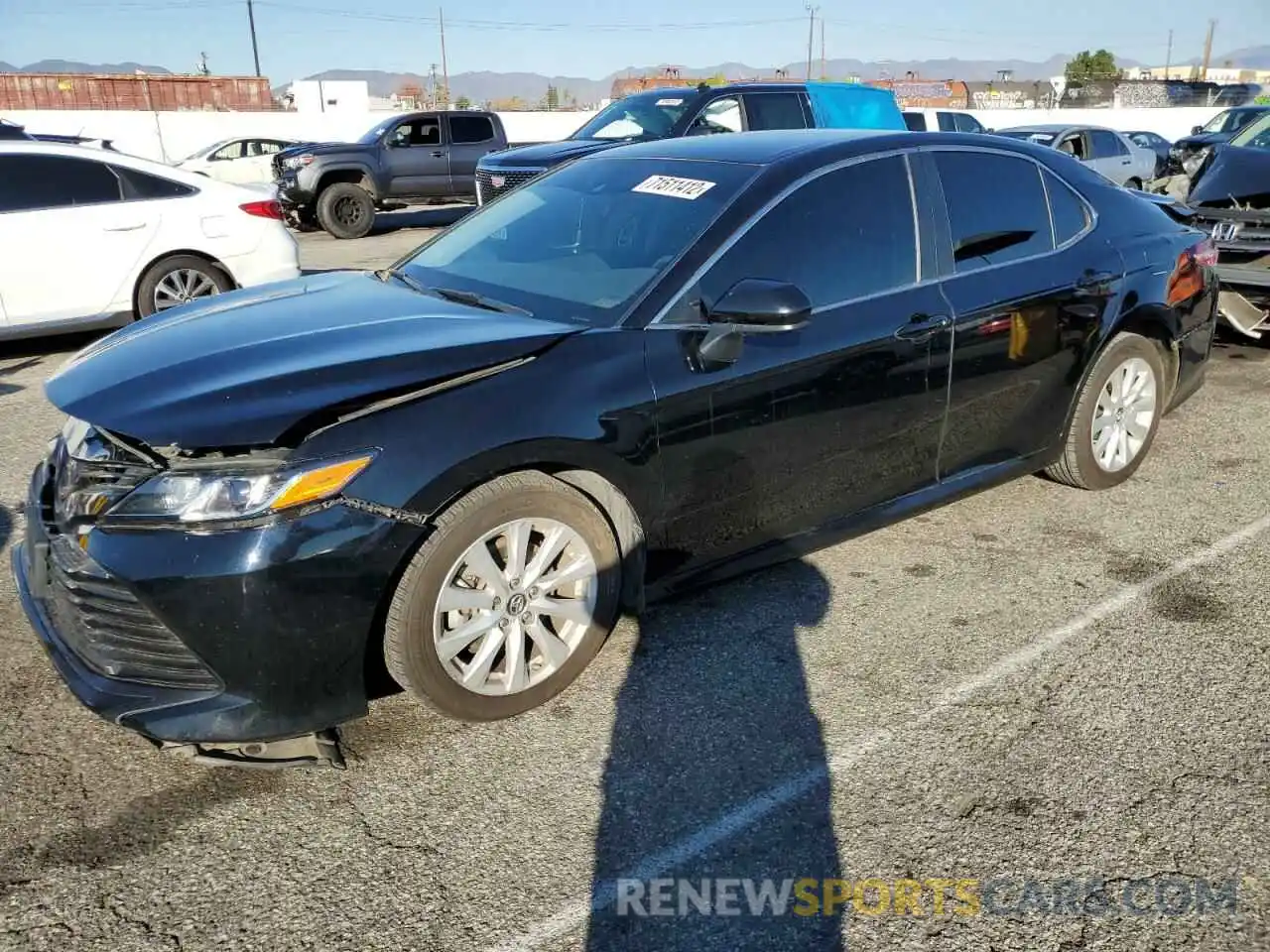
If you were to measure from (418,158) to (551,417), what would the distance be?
50.4 ft

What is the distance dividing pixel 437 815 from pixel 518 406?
1.11 metres

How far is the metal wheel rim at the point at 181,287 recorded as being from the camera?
25.3 feet

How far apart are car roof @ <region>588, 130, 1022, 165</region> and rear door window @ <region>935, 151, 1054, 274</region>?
101 mm

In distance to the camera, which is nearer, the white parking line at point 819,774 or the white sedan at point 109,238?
the white parking line at point 819,774

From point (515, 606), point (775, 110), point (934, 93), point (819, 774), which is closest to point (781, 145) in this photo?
point (515, 606)

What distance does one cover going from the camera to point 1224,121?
23766 millimetres

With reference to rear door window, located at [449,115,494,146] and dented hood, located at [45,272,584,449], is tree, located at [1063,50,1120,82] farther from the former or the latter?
dented hood, located at [45,272,584,449]

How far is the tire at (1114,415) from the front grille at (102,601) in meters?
3.72

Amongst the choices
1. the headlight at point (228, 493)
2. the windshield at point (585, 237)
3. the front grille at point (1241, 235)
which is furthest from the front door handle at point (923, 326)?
the front grille at point (1241, 235)

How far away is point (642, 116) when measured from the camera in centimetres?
1148

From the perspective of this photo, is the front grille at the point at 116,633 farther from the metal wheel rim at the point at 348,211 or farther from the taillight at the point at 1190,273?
the metal wheel rim at the point at 348,211

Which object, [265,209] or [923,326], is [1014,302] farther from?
[265,209]

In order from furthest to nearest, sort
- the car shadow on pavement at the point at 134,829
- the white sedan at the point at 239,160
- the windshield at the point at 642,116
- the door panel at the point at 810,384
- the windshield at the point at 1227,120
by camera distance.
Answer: the windshield at the point at 1227,120 < the white sedan at the point at 239,160 < the windshield at the point at 642,116 < the door panel at the point at 810,384 < the car shadow on pavement at the point at 134,829

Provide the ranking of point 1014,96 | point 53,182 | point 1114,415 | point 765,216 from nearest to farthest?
1. point 765,216
2. point 1114,415
3. point 53,182
4. point 1014,96
